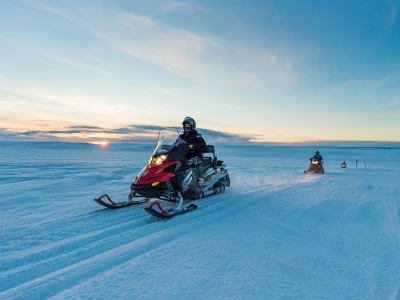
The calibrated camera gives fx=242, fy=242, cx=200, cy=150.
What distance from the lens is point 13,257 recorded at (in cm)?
268

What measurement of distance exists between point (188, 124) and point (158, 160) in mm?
1883

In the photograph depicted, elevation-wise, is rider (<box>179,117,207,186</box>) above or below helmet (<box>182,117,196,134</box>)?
below

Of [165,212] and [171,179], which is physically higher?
[171,179]

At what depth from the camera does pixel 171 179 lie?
490 cm

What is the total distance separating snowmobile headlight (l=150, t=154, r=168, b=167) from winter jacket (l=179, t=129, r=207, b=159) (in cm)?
127

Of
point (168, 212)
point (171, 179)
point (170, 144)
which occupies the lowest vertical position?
point (168, 212)

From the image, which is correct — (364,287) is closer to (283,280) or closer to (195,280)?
(283,280)

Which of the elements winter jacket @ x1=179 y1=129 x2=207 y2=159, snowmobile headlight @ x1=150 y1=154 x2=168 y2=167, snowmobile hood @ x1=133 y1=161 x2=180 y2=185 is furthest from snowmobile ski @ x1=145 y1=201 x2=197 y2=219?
winter jacket @ x1=179 y1=129 x2=207 y2=159

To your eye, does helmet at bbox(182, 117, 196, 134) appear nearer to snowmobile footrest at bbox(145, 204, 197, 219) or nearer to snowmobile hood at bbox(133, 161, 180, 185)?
snowmobile hood at bbox(133, 161, 180, 185)

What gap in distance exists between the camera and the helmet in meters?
6.50

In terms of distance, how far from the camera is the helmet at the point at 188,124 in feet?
21.3

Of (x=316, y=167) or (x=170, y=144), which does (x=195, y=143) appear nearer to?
(x=170, y=144)

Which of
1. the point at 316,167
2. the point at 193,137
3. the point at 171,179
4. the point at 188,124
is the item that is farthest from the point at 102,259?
the point at 316,167

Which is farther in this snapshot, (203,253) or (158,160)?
(158,160)
